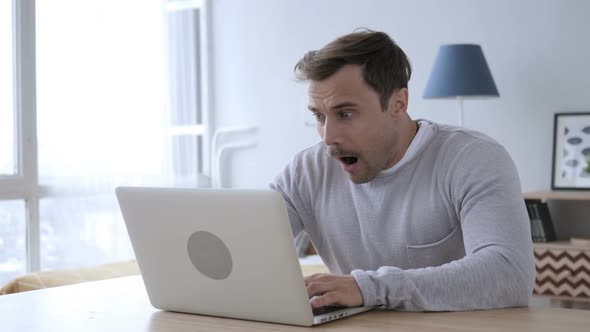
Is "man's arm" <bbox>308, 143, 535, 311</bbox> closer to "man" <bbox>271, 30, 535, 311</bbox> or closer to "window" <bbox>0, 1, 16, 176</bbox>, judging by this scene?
"man" <bbox>271, 30, 535, 311</bbox>

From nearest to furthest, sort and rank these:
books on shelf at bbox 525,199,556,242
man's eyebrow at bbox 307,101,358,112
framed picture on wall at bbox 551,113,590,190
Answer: man's eyebrow at bbox 307,101,358,112, books on shelf at bbox 525,199,556,242, framed picture on wall at bbox 551,113,590,190

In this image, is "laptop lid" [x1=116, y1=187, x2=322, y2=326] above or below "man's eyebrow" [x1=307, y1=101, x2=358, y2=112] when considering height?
below

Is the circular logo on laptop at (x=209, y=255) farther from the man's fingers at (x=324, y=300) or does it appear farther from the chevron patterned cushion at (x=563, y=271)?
the chevron patterned cushion at (x=563, y=271)

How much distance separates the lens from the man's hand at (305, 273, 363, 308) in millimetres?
1470

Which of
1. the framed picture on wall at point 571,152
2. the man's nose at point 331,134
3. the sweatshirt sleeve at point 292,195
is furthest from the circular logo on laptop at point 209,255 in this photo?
the framed picture on wall at point 571,152

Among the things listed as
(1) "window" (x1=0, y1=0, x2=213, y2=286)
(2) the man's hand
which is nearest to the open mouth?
(2) the man's hand

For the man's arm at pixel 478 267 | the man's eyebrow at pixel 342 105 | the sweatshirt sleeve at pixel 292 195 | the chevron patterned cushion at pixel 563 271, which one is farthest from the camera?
→ the chevron patterned cushion at pixel 563 271

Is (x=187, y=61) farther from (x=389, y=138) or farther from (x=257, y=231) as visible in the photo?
(x=257, y=231)

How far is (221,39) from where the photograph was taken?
5043 millimetres

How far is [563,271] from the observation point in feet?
11.5

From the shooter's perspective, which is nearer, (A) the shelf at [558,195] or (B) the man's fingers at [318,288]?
(B) the man's fingers at [318,288]

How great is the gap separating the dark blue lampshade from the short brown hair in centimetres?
189

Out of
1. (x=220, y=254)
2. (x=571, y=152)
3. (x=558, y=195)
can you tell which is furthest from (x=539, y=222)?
(x=220, y=254)

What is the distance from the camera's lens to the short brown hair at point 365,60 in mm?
1838
